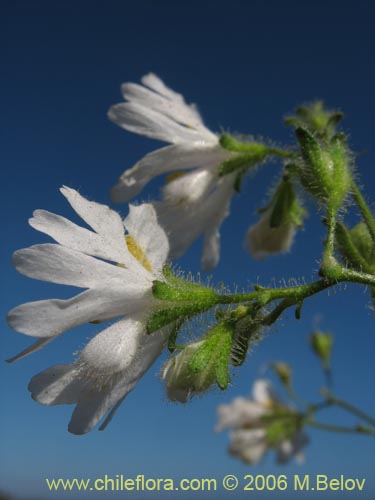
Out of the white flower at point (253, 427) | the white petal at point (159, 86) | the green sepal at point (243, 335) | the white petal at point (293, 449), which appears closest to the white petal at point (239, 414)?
the white flower at point (253, 427)

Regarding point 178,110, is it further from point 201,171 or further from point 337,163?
point 337,163

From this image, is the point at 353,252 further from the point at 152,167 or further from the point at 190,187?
the point at 152,167

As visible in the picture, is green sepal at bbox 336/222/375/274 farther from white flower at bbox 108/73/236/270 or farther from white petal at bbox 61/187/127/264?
white petal at bbox 61/187/127/264

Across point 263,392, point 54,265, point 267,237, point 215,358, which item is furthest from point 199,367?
point 263,392

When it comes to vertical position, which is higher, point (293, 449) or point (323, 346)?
point (323, 346)

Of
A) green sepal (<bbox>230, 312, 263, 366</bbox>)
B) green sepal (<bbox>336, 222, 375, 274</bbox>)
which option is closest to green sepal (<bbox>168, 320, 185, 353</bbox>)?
green sepal (<bbox>230, 312, 263, 366</bbox>)

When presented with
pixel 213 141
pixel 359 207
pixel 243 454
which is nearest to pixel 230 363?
pixel 359 207

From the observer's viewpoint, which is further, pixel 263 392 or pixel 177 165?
pixel 263 392
